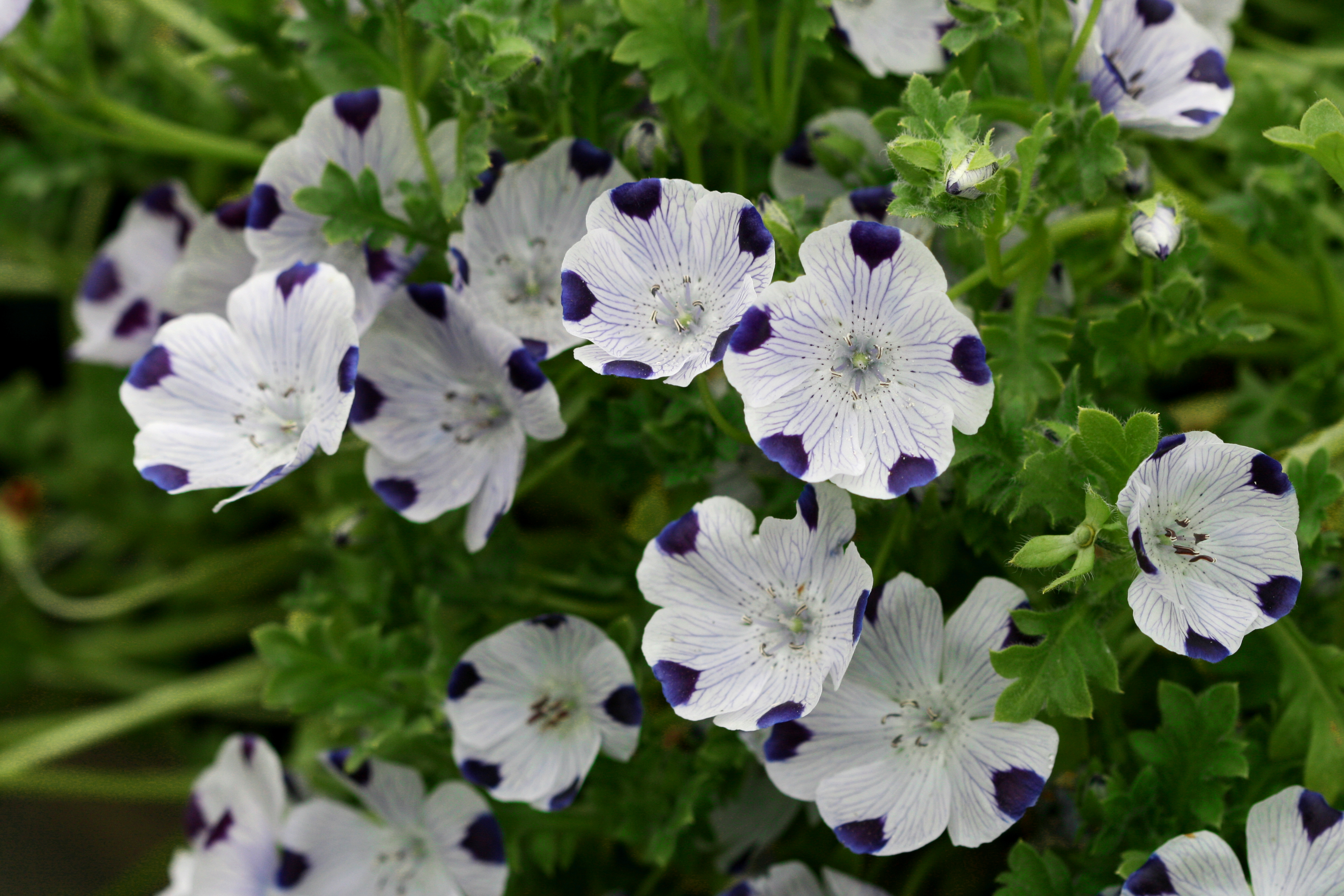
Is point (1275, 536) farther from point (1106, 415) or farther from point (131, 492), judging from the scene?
point (131, 492)

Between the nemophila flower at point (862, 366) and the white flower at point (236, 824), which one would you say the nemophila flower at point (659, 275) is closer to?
the nemophila flower at point (862, 366)

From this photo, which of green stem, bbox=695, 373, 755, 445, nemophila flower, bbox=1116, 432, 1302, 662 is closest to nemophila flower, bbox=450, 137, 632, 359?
green stem, bbox=695, 373, 755, 445

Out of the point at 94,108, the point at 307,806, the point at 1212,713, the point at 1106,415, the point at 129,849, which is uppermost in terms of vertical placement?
the point at 1106,415

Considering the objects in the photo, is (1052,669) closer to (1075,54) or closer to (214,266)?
(1075,54)

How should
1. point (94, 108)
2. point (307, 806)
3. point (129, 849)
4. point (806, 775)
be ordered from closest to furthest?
point (806, 775) → point (307, 806) → point (94, 108) → point (129, 849)

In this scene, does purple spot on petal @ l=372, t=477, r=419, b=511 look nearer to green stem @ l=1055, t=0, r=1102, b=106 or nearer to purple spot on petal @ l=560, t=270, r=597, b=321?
purple spot on petal @ l=560, t=270, r=597, b=321

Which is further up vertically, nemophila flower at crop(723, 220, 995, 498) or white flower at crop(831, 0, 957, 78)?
white flower at crop(831, 0, 957, 78)

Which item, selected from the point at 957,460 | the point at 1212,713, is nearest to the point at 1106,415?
the point at 957,460
